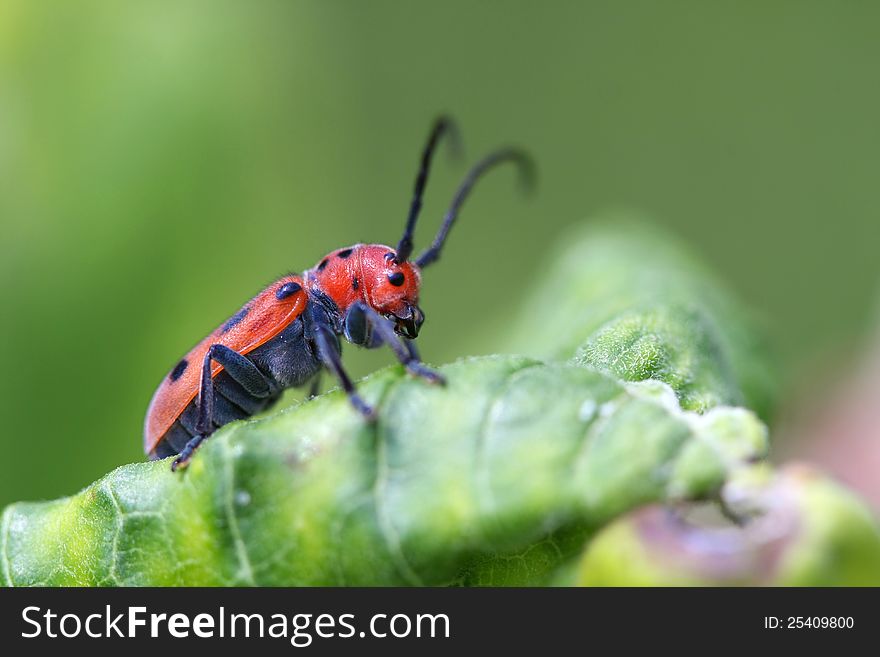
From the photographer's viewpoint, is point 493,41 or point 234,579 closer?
point 234,579

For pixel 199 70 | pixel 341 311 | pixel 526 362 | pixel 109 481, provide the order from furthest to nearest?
1. pixel 199 70
2. pixel 341 311
3. pixel 109 481
4. pixel 526 362

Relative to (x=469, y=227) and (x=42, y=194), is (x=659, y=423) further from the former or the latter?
(x=469, y=227)

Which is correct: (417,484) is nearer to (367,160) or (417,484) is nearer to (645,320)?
(645,320)

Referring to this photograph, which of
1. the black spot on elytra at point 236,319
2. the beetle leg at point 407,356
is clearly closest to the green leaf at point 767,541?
the beetle leg at point 407,356

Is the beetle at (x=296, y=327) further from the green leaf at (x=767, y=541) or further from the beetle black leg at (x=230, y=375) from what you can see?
the green leaf at (x=767, y=541)

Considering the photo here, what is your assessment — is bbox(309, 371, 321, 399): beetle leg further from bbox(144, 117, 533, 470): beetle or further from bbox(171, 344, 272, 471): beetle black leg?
bbox(171, 344, 272, 471): beetle black leg
